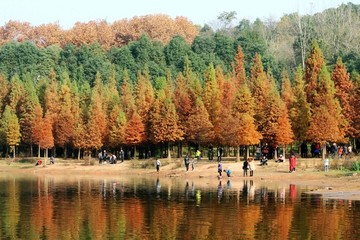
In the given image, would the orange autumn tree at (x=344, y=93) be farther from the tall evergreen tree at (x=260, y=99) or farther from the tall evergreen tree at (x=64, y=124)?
the tall evergreen tree at (x=64, y=124)

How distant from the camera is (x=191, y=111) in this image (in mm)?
96688

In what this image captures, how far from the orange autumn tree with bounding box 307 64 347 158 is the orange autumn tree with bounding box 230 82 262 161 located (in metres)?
6.43

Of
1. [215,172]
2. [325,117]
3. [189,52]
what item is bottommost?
[215,172]

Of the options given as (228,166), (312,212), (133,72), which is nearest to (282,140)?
(228,166)

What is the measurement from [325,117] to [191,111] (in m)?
20.6

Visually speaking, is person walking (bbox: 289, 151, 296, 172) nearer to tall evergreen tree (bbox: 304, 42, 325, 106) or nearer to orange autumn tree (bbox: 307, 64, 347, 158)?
orange autumn tree (bbox: 307, 64, 347, 158)

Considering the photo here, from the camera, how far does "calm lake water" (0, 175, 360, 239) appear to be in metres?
36.1

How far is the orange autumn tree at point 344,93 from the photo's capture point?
286 ft

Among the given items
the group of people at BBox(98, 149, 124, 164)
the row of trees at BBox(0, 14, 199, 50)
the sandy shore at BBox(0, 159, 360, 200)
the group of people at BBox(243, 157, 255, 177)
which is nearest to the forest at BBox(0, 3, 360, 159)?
the group of people at BBox(98, 149, 124, 164)

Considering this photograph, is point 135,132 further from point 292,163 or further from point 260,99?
point 292,163

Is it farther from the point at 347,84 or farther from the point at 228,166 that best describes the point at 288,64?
the point at 228,166

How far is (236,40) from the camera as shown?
168 m

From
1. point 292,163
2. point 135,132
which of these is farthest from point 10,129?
point 292,163

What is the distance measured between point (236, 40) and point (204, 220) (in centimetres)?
12993
